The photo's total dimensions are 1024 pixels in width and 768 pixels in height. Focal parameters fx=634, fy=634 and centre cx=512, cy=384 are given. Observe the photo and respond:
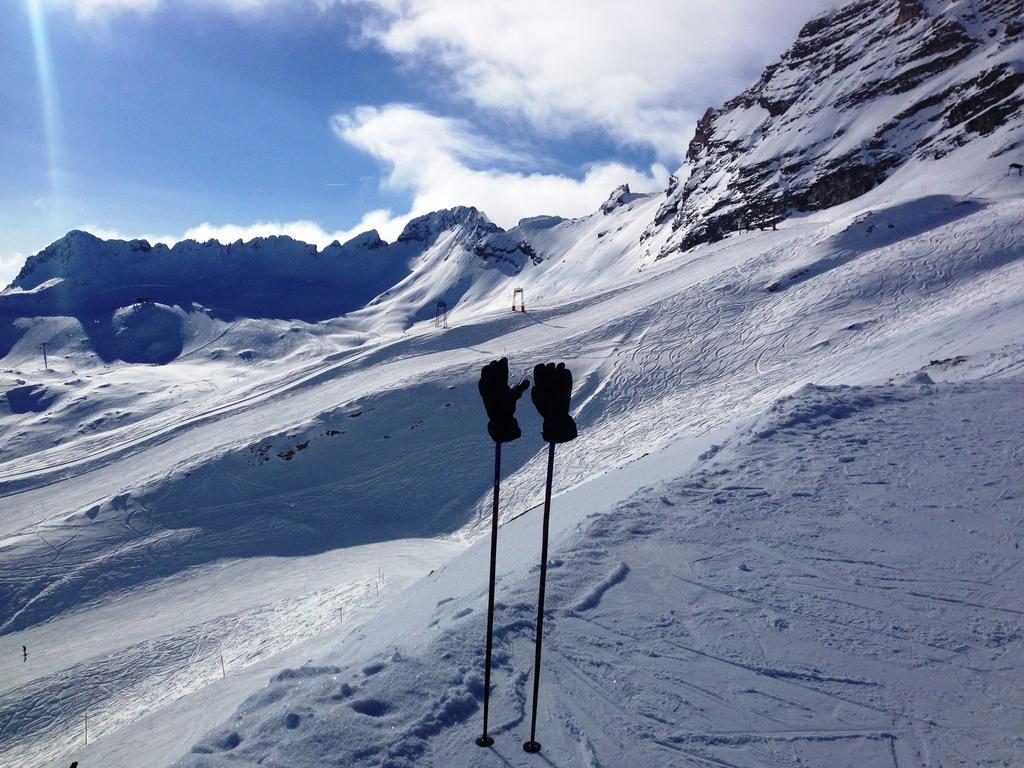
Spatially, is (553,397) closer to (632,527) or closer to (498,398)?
(498,398)

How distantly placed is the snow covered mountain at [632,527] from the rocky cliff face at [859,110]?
93 cm

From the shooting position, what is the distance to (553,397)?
5066 mm

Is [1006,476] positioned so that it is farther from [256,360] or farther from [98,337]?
[98,337]

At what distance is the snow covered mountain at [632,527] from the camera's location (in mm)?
5688

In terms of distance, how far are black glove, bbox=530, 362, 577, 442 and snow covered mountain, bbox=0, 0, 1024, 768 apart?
2.62 meters

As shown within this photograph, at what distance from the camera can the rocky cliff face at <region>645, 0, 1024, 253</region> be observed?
72.1 m

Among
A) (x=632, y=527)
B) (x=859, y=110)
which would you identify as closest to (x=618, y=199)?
(x=859, y=110)

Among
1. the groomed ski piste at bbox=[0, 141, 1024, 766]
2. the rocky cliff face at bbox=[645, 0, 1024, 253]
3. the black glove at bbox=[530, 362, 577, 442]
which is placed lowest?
the groomed ski piste at bbox=[0, 141, 1024, 766]

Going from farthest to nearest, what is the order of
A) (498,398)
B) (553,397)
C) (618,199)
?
(618,199)
(553,397)
(498,398)

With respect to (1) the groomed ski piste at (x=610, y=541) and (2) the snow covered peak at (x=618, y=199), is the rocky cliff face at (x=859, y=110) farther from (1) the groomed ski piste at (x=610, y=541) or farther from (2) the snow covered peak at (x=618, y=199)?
(2) the snow covered peak at (x=618, y=199)

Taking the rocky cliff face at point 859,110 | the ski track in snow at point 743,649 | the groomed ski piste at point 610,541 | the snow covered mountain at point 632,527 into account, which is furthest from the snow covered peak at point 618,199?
the ski track in snow at point 743,649

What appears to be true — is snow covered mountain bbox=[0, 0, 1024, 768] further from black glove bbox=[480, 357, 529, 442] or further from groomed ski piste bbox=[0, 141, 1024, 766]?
black glove bbox=[480, 357, 529, 442]

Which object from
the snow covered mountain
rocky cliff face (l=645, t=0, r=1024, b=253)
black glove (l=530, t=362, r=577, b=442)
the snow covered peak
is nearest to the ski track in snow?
the snow covered mountain

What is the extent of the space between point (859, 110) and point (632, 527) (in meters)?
100
